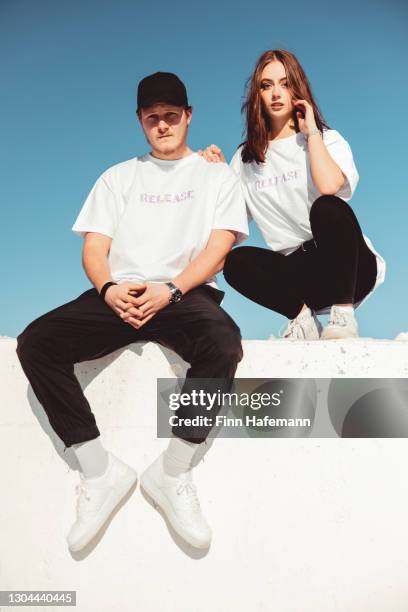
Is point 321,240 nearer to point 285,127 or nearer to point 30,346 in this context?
point 285,127

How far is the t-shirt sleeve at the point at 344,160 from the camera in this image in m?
2.48

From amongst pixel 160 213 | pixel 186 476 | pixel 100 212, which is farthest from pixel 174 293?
pixel 186 476

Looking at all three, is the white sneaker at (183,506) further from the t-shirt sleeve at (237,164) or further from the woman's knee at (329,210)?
the t-shirt sleeve at (237,164)

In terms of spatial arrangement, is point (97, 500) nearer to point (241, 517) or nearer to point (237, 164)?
point (241, 517)

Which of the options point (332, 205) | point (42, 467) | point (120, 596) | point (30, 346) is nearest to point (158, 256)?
point (30, 346)

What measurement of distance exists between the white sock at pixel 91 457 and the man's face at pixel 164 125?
47.9 inches

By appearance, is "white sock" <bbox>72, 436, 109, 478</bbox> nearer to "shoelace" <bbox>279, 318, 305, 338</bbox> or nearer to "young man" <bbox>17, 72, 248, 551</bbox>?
"young man" <bbox>17, 72, 248, 551</bbox>

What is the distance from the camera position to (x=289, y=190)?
8.42 ft

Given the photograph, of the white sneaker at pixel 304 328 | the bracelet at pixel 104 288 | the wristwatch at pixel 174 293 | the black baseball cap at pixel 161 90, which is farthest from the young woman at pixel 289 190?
the bracelet at pixel 104 288

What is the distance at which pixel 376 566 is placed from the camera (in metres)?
2.03

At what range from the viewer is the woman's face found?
256 centimetres

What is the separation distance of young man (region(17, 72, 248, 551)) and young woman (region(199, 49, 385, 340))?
0.27 meters

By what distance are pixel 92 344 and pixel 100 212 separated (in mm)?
583

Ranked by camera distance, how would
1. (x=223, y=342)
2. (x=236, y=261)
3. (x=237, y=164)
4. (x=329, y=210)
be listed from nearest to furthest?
1. (x=223, y=342)
2. (x=329, y=210)
3. (x=236, y=261)
4. (x=237, y=164)
